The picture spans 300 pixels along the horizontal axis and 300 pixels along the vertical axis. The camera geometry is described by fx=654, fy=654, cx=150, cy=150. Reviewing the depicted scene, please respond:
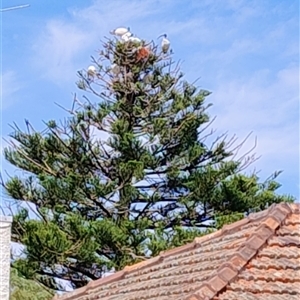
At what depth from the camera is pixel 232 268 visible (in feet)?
15.1

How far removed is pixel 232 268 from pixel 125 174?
374 inches

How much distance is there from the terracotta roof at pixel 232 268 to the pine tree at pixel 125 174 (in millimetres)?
6862

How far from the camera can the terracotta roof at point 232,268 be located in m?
4.36

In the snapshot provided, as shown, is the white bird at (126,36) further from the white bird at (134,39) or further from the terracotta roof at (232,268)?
the terracotta roof at (232,268)

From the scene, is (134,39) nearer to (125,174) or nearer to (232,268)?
(125,174)

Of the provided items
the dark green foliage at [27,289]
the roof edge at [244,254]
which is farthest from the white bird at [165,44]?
the roof edge at [244,254]

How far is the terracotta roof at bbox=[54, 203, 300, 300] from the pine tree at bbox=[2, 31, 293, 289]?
686 centimetres

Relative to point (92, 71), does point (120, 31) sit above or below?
above

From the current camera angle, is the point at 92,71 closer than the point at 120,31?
No

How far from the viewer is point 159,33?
1527 centimetres

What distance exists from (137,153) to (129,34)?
9.79 ft

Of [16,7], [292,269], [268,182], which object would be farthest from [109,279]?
[268,182]

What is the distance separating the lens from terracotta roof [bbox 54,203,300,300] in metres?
4.36

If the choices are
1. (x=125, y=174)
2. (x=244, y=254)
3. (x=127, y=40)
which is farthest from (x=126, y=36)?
(x=244, y=254)
